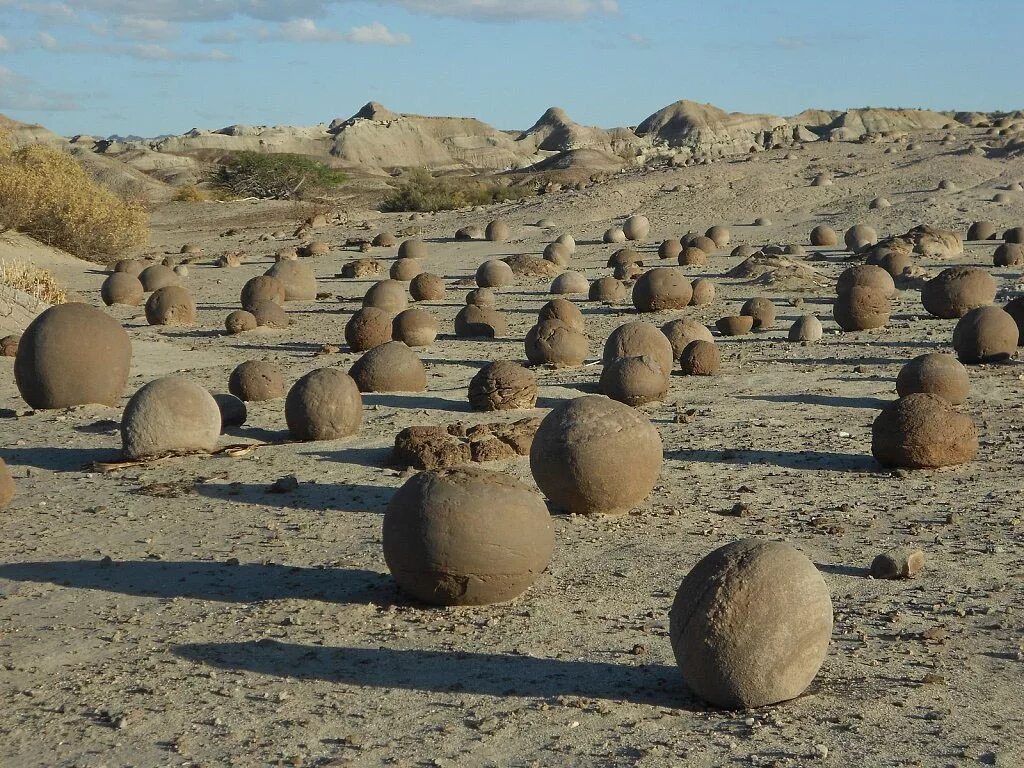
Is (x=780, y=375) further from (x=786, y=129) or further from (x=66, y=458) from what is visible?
(x=786, y=129)

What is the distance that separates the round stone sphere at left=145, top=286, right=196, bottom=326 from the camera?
2055 cm

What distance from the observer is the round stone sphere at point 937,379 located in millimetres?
11664

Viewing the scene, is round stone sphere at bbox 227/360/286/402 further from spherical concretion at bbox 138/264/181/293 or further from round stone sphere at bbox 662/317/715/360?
spherical concretion at bbox 138/264/181/293

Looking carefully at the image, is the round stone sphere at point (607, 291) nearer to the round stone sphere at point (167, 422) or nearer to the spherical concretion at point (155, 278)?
the spherical concretion at point (155, 278)

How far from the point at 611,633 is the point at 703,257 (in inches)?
788

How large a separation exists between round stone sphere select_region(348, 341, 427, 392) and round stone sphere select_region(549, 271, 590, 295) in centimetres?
886

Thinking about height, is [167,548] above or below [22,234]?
below

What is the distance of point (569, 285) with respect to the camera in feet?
73.3

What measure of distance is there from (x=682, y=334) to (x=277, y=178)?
36783mm

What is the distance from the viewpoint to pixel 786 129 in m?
74.1

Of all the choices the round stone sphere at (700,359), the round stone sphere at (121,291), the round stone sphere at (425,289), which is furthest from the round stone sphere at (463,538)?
the round stone sphere at (121,291)

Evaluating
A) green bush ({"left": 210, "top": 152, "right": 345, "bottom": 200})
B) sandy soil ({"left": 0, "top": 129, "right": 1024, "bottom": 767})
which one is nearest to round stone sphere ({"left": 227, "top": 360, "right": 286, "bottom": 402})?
A: sandy soil ({"left": 0, "top": 129, "right": 1024, "bottom": 767})

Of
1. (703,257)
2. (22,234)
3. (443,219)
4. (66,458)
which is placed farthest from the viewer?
(443,219)

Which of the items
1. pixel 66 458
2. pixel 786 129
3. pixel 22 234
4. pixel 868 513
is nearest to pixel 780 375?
pixel 868 513
